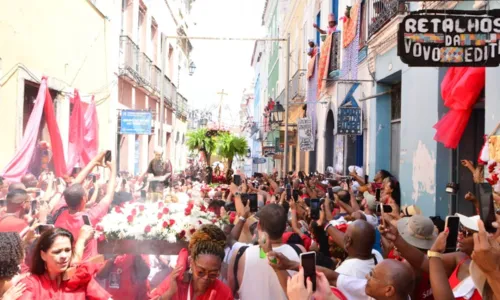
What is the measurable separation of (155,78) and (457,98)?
52.3ft

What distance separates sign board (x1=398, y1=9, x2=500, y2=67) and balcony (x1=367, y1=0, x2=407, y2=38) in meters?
4.02

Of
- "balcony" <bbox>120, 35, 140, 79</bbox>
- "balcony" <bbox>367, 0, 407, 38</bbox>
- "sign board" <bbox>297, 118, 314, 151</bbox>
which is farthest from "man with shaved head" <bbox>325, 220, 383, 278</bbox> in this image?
"balcony" <bbox>120, 35, 140, 79</bbox>

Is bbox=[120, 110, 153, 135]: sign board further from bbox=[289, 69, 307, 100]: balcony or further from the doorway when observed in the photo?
bbox=[289, 69, 307, 100]: balcony

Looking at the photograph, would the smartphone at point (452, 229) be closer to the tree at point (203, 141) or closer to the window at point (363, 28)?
the window at point (363, 28)

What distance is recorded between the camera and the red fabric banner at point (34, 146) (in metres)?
7.79

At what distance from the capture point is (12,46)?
29.4ft

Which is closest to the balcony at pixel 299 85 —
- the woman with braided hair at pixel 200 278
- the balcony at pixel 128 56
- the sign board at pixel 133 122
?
the balcony at pixel 128 56

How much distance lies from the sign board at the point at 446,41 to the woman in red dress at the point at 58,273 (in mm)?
3412

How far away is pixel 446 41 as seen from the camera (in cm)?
512

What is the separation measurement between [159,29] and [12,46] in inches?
559

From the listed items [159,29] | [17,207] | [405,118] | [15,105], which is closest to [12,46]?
[15,105]

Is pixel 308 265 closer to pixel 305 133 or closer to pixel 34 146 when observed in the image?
pixel 34 146

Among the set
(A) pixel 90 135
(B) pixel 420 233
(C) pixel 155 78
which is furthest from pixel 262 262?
(C) pixel 155 78

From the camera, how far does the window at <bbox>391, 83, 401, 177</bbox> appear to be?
10.9 m
